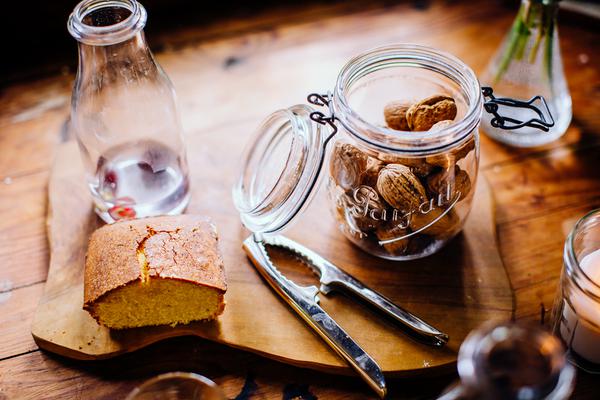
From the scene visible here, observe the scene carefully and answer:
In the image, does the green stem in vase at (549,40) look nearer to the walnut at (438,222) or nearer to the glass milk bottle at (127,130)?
the walnut at (438,222)

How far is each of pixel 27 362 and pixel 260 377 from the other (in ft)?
1.17

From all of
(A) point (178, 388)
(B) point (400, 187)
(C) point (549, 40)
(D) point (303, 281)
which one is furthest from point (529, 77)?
(A) point (178, 388)

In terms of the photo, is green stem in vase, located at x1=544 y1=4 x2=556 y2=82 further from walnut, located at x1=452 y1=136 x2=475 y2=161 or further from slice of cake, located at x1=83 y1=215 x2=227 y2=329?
slice of cake, located at x1=83 y1=215 x2=227 y2=329

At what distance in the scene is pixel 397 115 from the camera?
1.08 meters

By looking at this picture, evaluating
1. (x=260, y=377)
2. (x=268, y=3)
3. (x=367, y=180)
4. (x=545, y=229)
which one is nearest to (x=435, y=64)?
(x=367, y=180)

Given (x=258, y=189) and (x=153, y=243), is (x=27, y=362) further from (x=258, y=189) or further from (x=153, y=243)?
(x=258, y=189)

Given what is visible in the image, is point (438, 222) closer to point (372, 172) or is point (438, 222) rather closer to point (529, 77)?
point (372, 172)

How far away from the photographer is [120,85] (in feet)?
3.68

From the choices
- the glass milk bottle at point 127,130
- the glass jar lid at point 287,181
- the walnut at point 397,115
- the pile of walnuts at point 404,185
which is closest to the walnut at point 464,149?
the pile of walnuts at point 404,185

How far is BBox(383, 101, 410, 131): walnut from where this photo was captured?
1.08m

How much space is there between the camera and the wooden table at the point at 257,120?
1.01 meters

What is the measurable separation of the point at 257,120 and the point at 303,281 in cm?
40

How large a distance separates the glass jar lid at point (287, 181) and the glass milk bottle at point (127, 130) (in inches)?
5.4

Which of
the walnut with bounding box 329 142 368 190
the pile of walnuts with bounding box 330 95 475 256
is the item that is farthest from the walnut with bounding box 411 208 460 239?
the walnut with bounding box 329 142 368 190
